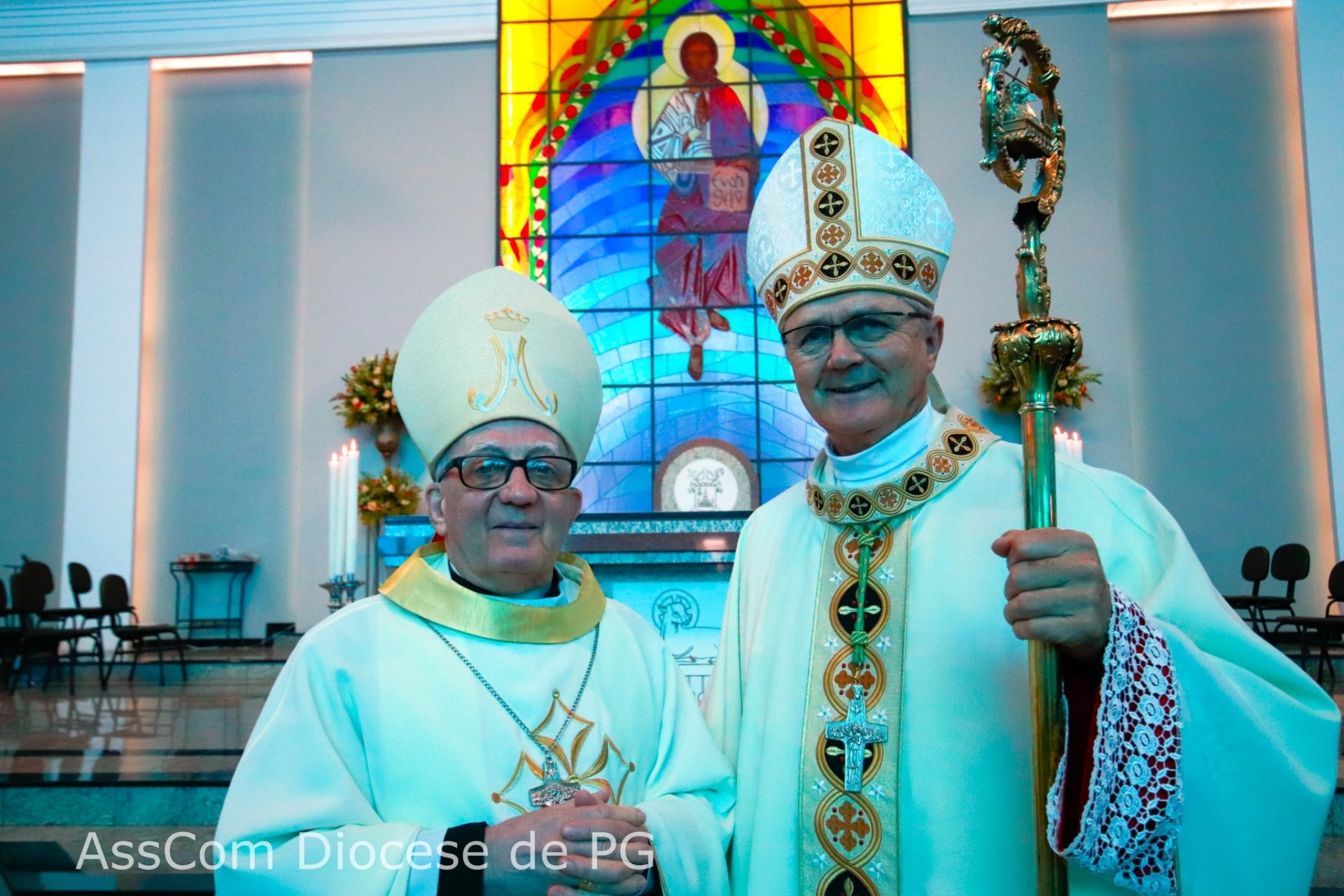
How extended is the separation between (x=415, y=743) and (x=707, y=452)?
6.72 meters

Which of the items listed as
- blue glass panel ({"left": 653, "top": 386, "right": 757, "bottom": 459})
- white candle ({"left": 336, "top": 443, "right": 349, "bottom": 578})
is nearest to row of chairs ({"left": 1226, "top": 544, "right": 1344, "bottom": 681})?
blue glass panel ({"left": 653, "top": 386, "right": 757, "bottom": 459})

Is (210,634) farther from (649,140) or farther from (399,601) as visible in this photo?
(399,601)

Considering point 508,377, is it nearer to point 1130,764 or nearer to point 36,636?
point 1130,764

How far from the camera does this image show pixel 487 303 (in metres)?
1.96

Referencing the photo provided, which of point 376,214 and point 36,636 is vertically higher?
Answer: point 376,214

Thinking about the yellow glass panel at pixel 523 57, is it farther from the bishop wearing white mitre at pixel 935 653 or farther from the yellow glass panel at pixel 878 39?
the bishop wearing white mitre at pixel 935 653

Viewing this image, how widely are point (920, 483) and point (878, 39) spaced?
352 inches

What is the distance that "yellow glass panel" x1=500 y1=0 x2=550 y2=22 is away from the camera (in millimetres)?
10172

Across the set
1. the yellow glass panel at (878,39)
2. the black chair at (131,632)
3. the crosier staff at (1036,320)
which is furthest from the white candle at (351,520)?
the yellow glass panel at (878,39)

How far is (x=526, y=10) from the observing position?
10203 millimetres

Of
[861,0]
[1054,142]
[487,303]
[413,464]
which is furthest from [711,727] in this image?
[861,0]

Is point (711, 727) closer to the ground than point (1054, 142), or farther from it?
closer to the ground

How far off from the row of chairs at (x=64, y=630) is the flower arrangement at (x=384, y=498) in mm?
1833

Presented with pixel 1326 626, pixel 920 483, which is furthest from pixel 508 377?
pixel 1326 626
